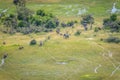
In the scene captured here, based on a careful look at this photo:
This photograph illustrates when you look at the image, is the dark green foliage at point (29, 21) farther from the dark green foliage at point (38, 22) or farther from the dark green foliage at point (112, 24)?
the dark green foliage at point (112, 24)

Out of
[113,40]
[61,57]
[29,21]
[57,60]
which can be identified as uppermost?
[29,21]

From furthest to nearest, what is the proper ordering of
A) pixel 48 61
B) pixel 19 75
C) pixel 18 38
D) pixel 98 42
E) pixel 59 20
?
pixel 59 20, pixel 18 38, pixel 98 42, pixel 48 61, pixel 19 75

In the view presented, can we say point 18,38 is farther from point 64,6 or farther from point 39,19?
point 64,6

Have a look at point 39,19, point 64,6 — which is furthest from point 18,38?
point 64,6

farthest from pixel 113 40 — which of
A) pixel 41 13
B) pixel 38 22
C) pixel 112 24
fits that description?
pixel 41 13

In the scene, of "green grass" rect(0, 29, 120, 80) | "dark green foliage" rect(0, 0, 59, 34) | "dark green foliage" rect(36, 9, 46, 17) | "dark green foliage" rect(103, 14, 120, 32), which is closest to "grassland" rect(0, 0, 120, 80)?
"green grass" rect(0, 29, 120, 80)

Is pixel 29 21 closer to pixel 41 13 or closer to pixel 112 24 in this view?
pixel 41 13

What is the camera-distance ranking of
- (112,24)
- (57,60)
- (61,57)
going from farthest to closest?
(112,24) → (61,57) → (57,60)

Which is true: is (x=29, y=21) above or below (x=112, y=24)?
below

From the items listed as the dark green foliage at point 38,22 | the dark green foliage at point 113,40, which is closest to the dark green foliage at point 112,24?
the dark green foliage at point 113,40
